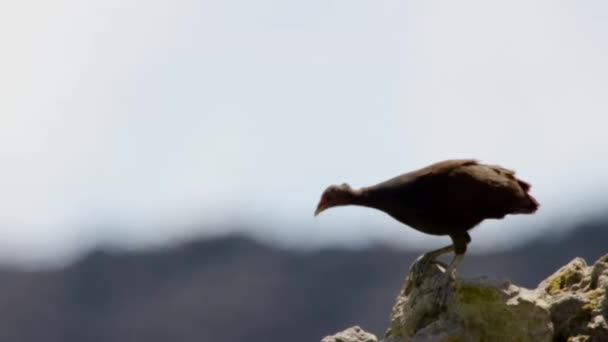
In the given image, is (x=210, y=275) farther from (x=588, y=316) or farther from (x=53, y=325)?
(x=588, y=316)

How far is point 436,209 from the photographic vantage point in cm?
2725

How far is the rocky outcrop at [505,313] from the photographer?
81.8 feet

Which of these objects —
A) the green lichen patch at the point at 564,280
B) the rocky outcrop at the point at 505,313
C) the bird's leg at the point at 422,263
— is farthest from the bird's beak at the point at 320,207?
the green lichen patch at the point at 564,280

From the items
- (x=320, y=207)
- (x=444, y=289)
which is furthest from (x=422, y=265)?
(x=320, y=207)

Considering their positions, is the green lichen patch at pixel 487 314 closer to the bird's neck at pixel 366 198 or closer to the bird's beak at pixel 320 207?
the bird's neck at pixel 366 198

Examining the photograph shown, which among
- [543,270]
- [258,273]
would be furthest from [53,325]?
[543,270]

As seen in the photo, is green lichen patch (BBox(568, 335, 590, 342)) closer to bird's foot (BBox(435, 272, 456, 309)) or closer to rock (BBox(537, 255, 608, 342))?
rock (BBox(537, 255, 608, 342))

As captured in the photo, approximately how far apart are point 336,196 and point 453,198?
1881 mm

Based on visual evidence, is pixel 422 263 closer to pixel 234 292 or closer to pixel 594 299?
pixel 594 299

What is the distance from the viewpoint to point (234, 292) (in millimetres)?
182750

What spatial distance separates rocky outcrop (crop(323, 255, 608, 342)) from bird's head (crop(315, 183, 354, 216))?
2.28m

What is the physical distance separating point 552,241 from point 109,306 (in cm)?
4308

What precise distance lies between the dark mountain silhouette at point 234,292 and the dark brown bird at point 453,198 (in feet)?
465

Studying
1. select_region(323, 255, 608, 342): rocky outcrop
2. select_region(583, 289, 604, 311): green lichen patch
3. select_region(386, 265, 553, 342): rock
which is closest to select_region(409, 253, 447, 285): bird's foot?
select_region(323, 255, 608, 342): rocky outcrop
